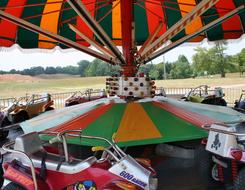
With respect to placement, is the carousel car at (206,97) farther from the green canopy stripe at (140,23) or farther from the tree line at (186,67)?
the tree line at (186,67)

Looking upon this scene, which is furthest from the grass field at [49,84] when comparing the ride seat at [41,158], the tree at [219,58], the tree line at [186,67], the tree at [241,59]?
the tree at [219,58]

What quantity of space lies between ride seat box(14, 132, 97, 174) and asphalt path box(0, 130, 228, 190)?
1.19 meters

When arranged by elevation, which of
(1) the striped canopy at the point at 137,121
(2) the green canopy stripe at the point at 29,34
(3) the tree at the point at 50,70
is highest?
(2) the green canopy stripe at the point at 29,34

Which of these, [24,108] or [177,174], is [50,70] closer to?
[24,108]

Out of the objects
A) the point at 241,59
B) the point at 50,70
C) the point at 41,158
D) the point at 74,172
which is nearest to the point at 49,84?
the point at 50,70

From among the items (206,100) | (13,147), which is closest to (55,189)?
(13,147)

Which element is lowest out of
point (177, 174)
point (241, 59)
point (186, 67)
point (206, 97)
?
point (177, 174)

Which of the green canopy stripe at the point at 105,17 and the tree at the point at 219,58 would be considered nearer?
the green canopy stripe at the point at 105,17

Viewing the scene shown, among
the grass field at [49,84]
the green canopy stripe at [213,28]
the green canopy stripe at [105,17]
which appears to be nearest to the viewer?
the green canopy stripe at [213,28]

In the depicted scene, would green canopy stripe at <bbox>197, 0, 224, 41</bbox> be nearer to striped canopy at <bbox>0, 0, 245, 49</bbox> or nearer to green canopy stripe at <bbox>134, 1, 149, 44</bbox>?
striped canopy at <bbox>0, 0, 245, 49</bbox>

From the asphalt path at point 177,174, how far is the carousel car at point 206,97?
400 cm

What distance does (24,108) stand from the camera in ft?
24.9

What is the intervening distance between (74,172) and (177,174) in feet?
5.36

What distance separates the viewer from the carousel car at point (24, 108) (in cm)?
686
